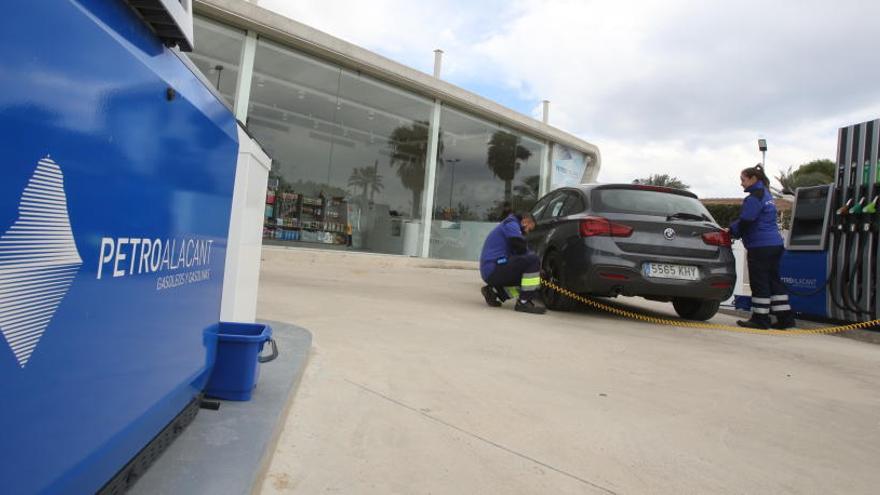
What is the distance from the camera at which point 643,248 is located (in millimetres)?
5164

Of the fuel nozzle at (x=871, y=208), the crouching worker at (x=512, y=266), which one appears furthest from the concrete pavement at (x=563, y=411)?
the fuel nozzle at (x=871, y=208)

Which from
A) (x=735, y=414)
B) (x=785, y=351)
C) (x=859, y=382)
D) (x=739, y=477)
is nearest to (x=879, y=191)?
(x=785, y=351)

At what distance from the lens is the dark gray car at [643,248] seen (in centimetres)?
512

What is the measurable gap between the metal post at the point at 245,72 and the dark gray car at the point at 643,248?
6.78m

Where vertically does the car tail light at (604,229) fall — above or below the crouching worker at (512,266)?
above

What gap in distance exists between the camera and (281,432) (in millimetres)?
2021

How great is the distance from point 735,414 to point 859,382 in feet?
5.31

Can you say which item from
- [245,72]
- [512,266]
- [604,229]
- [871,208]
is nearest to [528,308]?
[512,266]

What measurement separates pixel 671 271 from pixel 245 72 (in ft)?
Answer: 26.6

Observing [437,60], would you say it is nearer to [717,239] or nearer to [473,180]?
[473,180]

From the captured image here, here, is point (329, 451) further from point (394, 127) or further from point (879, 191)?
point (394, 127)

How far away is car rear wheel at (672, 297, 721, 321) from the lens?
5871 millimetres

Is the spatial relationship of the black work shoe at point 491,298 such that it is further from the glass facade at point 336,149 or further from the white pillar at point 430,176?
the white pillar at point 430,176

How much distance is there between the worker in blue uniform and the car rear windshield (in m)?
0.51
